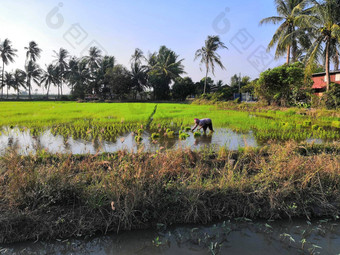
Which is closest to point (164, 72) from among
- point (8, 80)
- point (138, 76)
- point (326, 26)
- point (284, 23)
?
point (138, 76)

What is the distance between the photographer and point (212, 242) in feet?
7.45

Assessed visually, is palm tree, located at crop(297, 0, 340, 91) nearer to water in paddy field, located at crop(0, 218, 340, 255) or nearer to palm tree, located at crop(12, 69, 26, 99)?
water in paddy field, located at crop(0, 218, 340, 255)

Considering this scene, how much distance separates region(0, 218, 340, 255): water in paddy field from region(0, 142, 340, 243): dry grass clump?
0.37ft

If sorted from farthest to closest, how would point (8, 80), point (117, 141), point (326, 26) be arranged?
point (8, 80), point (326, 26), point (117, 141)

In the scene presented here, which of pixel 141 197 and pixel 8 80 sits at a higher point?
pixel 8 80

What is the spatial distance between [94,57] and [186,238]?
36452 mm

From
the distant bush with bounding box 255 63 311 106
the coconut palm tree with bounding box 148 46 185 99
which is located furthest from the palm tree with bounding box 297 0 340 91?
the coconut palm tree with bounding box 148 46 185 99

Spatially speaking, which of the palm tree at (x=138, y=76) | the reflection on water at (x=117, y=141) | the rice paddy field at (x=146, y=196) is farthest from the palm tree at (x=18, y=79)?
the rice paddy field at (x=146, y=196)

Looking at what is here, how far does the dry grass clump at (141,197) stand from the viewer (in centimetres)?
236

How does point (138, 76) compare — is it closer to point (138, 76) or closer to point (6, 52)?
point (138, 76)

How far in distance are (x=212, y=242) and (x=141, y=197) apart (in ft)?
2.93

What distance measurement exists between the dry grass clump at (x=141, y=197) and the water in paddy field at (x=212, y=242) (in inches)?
4.4

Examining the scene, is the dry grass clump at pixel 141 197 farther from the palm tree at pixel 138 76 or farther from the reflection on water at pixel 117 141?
the palm tree at pixel 138 76

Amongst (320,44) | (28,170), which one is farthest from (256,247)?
(320,44)
